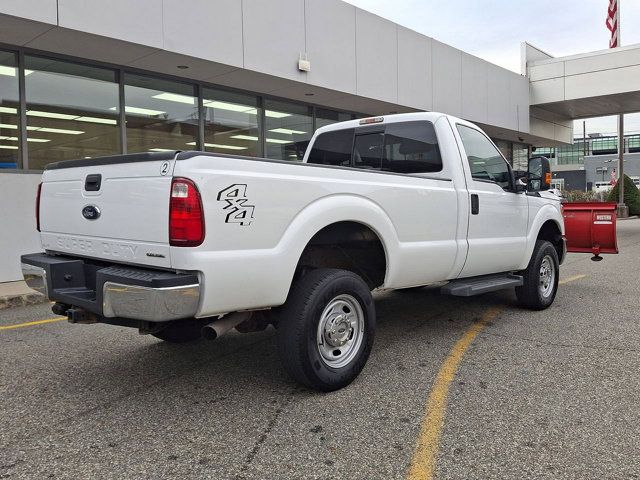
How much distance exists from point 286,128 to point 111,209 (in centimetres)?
1010

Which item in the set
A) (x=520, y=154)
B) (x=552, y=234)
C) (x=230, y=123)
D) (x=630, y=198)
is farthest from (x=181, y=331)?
(x=630, y=198)

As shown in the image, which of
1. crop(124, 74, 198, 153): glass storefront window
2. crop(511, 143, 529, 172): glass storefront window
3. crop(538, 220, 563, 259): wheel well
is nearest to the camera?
crop(538, 220, 563, 259): wheel well

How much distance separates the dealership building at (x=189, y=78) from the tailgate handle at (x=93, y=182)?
16.8 feet

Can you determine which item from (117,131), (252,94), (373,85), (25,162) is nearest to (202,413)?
(25,162)

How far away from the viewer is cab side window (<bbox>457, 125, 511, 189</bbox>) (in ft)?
17.4

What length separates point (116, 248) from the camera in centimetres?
340

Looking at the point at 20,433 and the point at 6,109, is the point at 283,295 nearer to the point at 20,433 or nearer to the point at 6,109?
the point at 20,433

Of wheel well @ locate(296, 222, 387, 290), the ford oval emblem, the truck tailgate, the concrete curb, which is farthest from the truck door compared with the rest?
the concrete curb

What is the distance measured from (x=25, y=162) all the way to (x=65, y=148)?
29.5 inches

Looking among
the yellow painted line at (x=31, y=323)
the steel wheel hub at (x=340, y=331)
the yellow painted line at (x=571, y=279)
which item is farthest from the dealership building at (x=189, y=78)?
the steel wheel hub at (x=340, y=331)

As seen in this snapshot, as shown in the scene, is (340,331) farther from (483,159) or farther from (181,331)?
(483,159)

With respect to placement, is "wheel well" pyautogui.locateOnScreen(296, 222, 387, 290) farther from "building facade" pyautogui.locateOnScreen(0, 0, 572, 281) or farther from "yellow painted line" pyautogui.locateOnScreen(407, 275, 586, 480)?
"building facade" pyautogui.locateOnScreen(0, 0, 572, 281)

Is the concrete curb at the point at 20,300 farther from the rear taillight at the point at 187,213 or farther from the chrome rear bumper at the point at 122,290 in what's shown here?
the rear taillight at the point at 187,213

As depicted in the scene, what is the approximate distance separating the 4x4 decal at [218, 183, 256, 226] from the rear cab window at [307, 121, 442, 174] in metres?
2.41
